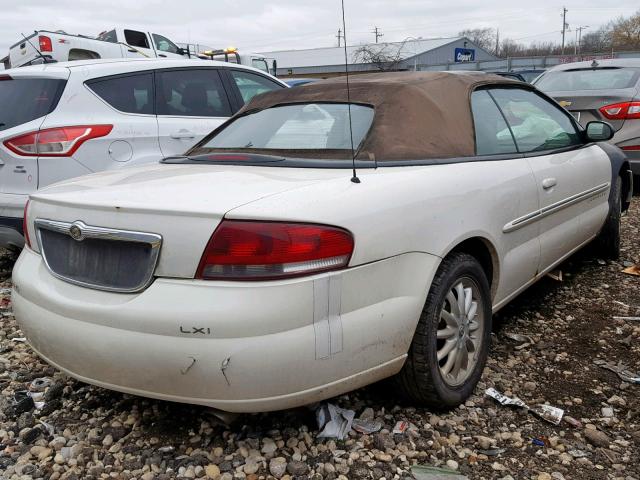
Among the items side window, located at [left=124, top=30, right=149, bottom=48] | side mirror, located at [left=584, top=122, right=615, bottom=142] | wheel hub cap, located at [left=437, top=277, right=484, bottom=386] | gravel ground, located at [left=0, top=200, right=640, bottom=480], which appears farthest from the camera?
side window, located at [left=124, top=30, right=149, bottom=48]

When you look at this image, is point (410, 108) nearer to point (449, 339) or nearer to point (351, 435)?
point (449, 339)

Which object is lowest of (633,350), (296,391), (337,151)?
(633,350)

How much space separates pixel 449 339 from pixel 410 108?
1.10 meters

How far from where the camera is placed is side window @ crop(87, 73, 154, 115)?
15.2 ft

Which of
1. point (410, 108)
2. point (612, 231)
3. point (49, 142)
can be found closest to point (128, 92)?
point (49, 142)

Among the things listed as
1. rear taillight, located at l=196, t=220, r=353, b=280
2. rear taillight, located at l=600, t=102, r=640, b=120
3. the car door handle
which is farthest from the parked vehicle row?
rear taillight, located at l=196, t=220, r=353, b=280

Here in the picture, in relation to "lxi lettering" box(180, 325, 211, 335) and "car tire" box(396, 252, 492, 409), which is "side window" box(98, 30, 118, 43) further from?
"lxi lettering" box(180, 325, 211, 335)

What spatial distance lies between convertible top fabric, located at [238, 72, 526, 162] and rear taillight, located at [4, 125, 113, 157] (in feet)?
5.45

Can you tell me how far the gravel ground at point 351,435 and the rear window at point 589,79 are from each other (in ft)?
16.6

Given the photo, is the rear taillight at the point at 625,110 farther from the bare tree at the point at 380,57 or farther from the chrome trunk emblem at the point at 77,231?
the chrome trunk emblem at the point at 77,231

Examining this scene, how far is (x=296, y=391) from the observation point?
207cm

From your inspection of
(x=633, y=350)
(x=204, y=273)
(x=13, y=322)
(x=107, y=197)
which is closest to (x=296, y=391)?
(x=204, y=273)

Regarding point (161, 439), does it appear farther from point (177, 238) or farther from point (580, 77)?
point (580, 77)

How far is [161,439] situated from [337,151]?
145 cm
